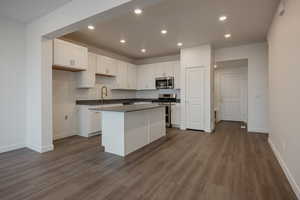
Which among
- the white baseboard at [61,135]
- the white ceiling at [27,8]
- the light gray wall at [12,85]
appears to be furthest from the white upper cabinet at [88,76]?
the white ceiling at [27,8]

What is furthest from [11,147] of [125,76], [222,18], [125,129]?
[222,18]

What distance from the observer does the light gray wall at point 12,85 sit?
3049 mm

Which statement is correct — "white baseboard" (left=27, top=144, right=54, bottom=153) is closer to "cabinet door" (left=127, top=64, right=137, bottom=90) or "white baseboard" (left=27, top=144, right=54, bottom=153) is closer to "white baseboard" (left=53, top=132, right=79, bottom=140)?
"white baseboard" (left=53, top=132, right=79, bottom=140)

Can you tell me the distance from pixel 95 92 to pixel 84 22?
2.84 meters

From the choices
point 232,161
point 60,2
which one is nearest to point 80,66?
point 60,2

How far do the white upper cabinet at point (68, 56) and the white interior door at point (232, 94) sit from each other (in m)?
5.93

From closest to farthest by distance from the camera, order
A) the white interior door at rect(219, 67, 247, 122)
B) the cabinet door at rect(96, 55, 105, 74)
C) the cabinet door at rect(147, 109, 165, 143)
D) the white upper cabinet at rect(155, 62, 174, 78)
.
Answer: the cabinet door at rect(147, 109, 165, 143), the cabinet door at rect(96, 55, 105, 74), the white upper cabinet at rect(155, 62, 174, 78), the white interior door at rect(219, 67, 247, 122)

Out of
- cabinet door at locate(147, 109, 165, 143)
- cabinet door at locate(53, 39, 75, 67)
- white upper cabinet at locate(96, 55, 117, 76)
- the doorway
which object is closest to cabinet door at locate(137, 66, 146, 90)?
white upper cabinet at locate(96, 55, 117, 76)

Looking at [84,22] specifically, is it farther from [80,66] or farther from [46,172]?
[46,172]

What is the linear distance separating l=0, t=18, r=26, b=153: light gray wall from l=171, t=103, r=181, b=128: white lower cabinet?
424cm

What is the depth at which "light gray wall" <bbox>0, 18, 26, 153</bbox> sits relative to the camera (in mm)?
3049

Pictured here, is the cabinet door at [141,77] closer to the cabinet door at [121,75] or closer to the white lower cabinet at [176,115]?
the cabinet door at [121,75]

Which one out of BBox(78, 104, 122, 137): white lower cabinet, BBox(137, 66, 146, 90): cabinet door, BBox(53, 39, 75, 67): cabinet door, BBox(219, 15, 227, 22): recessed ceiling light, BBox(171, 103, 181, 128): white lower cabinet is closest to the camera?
BBox(219, 15, 227, 22): recessed ceiling light

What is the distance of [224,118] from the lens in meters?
6.96
